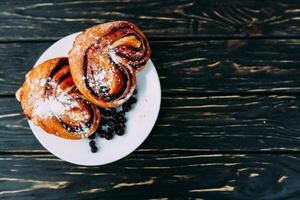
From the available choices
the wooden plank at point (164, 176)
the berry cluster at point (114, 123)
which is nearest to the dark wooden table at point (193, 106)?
the wooden plank at point (164, 176)

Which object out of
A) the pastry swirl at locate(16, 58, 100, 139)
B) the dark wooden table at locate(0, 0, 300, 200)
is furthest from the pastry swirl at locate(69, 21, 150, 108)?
the dark wooden table at locate(0, 0, 300, 200)

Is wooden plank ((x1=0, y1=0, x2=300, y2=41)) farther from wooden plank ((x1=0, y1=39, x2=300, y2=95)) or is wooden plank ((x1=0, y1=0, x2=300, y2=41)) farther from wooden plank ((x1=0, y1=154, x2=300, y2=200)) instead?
wooden plank ((x1=0, y1=154, x2=300, y2=200))

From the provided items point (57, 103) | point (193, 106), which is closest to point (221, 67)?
point (193, 106)

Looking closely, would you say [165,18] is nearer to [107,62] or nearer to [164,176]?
[107,62]

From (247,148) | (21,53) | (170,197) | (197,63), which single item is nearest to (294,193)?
(247,148)

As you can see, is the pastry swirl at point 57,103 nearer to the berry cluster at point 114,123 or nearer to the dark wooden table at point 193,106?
the berry cluster at point 114,123
